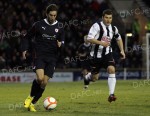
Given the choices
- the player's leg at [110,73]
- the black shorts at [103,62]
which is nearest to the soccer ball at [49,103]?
the player's leg at [110,73]

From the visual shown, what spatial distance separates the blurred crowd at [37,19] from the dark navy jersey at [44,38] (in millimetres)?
15406

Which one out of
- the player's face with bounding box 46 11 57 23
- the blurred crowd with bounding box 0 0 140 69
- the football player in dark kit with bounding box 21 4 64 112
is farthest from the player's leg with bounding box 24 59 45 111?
the blurred crowd with bounding box 0 0 140 69

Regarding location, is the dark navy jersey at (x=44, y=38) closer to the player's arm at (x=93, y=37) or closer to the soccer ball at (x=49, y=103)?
the soccer ball at (x=49, y=103)

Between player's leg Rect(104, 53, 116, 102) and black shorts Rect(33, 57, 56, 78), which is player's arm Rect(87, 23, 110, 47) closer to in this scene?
player's leg Rect(104, 53, 116, 102)

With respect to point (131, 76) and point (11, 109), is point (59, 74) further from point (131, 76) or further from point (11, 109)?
point (11, 109)

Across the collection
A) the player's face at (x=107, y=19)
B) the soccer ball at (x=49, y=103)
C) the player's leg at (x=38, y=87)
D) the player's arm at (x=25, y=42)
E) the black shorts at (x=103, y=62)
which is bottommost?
the soccer ball at (x=49, y=103)

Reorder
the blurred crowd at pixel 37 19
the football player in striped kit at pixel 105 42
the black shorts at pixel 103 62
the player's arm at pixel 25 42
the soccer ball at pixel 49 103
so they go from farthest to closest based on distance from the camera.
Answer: the blurred crowd at pixel 37 19 < the black shorts at pixel 103 62 < the football player in striped kit at pixel 105 42 < the player's arm at pixel 25 42 < the soccer ball at pixel 49 103

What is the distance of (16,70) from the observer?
91.2ft

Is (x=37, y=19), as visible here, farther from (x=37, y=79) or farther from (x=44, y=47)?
(x=37, y=79)

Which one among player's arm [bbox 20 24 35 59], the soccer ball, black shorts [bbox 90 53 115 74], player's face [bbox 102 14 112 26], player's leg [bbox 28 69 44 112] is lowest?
the soccer ball

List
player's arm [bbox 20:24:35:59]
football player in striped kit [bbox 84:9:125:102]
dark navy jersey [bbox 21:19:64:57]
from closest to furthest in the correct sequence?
player's arm [bbox 20:24:35:59] < dark navy jersey [bbox 21:19:64:57] < football player in striped kit [bbox 84:9:125:102]

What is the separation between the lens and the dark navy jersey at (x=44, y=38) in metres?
12.1

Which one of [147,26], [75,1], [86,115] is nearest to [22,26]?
[75,1]

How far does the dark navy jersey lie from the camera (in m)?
12.1
